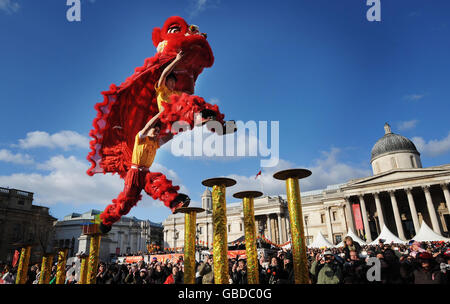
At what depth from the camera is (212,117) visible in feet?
18.2

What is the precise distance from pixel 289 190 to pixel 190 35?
4.83 m

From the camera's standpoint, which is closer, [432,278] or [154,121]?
[432,278]

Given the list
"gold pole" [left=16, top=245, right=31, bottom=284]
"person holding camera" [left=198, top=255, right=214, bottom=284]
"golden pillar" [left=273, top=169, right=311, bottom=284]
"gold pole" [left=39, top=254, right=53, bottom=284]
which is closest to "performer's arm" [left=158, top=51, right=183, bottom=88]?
"golden pillar" [left=273, top=169, right=311, bottom=284]

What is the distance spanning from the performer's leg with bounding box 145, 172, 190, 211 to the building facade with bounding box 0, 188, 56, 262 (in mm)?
30868

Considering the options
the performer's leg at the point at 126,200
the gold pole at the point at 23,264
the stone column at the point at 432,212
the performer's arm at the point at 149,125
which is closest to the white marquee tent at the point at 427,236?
the stone column at the point at 432,212

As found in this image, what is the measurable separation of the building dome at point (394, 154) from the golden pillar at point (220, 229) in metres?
45.5

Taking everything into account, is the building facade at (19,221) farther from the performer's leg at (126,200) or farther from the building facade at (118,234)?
the performer's leg at (126,200)

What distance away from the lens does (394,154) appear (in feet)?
140

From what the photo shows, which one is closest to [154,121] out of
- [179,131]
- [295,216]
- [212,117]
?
[179,131]

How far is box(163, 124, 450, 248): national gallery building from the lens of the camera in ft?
119

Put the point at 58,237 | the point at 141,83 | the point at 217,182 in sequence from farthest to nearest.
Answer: the point at 58,237
the point at 141,83
the point at 217,182

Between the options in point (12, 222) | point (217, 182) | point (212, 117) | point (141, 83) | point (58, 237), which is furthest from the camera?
point (58, 237)

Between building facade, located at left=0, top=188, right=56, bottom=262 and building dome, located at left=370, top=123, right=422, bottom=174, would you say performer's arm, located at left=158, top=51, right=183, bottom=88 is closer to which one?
building facade, located at left=0, top=188, right=56, bottom=262
